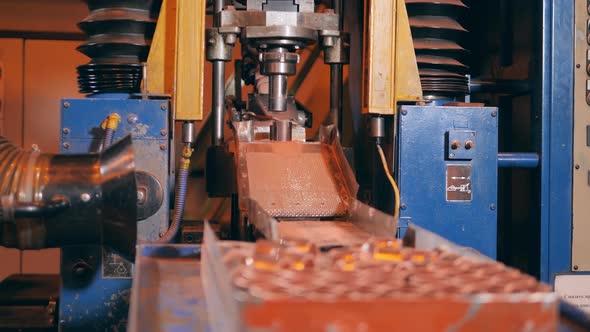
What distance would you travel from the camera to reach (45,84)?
3816mm

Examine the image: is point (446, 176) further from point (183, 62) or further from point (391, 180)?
point (183, 62)

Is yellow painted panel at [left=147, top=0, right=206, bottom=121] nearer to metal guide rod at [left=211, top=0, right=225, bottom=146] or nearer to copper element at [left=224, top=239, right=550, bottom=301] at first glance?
metal guide rod at [left=211, top=0, right=225, bottom=146]

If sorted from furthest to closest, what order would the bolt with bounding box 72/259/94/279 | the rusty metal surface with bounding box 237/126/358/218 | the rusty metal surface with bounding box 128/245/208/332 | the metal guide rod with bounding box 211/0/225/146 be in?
1. the metal guide rod with bounding box 211/0/225/146
2. the bolt with bounding box 72/259/94/279
3. the rusty metal surface with bounding box 237/126/358/218
4. the rusty metal surface with bounding box 128/245/208/332

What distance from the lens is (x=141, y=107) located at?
7.01ft

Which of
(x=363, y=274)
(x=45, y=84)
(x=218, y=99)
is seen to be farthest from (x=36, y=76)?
(x=363, y=274)

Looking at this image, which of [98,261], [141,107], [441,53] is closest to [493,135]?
[441,53]

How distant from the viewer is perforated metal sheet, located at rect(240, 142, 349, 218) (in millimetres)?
1943

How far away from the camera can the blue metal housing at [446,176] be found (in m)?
2.19

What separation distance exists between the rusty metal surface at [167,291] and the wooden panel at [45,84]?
2426 mm

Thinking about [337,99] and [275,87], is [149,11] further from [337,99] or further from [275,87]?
[337,99]

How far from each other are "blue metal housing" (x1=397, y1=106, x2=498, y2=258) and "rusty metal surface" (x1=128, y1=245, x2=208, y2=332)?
791 millimetres

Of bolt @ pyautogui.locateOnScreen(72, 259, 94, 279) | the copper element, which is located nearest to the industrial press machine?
bolt @ pyautogui.locateOnScreen(72, 259, 94, 279)

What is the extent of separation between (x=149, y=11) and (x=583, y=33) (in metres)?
1.38

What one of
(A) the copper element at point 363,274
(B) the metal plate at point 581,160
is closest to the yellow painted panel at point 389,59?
(B) the metal plate at point 581,160
